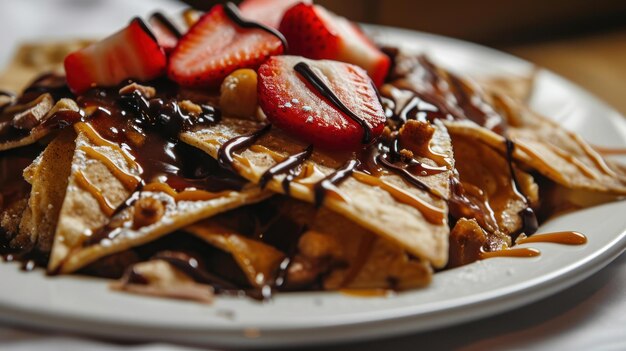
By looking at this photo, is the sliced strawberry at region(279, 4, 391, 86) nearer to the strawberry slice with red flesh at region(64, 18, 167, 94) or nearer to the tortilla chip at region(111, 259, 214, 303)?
the strawberry slice with red flesh at region(64, 18, 167, 94)

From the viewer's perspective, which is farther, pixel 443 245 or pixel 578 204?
pixel 578 204

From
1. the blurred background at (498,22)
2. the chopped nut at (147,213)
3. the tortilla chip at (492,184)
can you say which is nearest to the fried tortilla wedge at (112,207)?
the chopped nut at (147,213)

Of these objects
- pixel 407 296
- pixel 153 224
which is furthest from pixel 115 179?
pixel 407 296

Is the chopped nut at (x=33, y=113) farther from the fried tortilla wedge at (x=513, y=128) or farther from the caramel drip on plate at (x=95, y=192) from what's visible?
the fried tortilla wedge at (x=513, y=128)

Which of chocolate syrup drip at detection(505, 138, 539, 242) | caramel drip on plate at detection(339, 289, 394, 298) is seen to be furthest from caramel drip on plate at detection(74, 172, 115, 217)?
chocolate syrup drip at detection(505, 138, 539, 242)

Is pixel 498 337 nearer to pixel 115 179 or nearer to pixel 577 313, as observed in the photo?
pixel 577 313

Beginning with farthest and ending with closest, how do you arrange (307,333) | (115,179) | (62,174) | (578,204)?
(578,204) → (62,174) → (115,179) → (307,333)
